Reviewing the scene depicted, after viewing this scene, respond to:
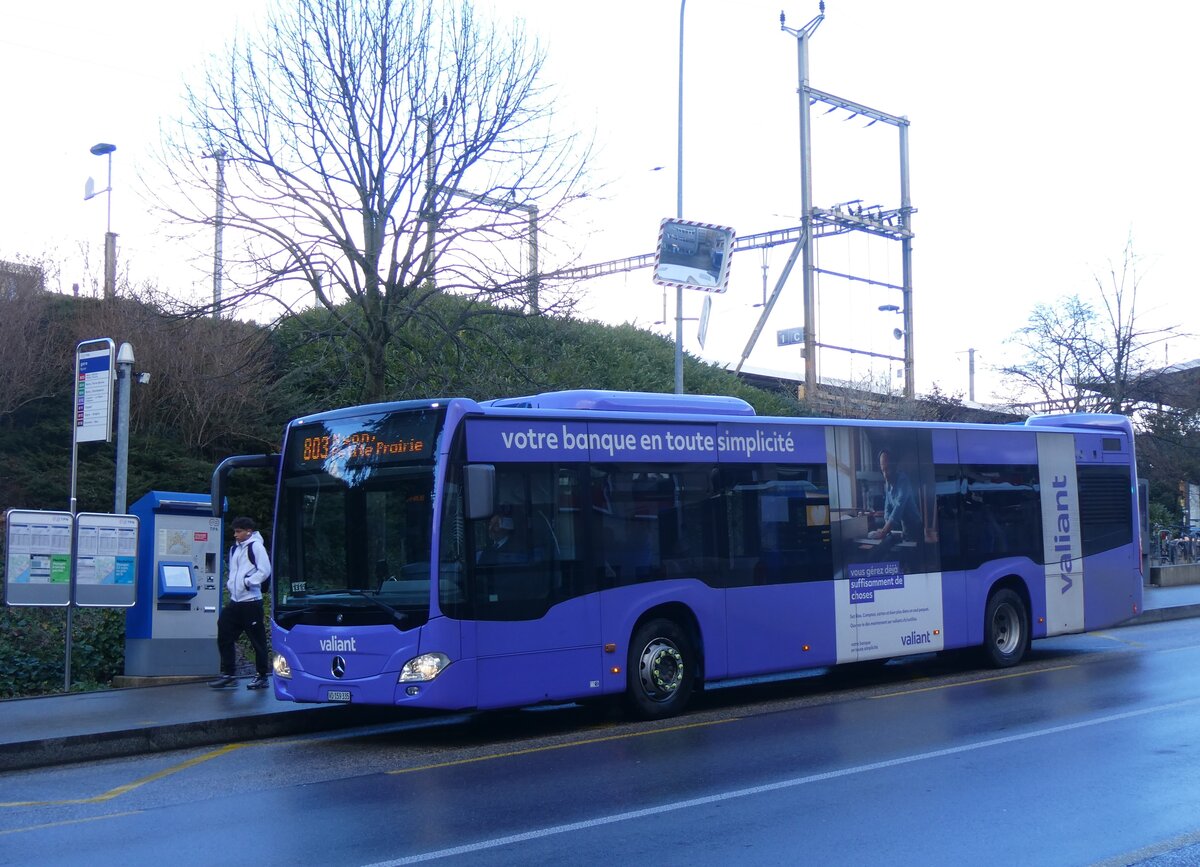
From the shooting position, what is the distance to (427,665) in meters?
10.3

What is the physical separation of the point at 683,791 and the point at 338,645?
380cm

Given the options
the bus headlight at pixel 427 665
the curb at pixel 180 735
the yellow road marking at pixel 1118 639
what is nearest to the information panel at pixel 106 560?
the curb at pixel 180 735

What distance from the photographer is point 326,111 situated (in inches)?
685

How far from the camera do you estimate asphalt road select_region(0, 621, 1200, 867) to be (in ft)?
22.7

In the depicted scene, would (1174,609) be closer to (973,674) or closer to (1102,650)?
(1102,650)

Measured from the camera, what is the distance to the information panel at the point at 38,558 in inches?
508

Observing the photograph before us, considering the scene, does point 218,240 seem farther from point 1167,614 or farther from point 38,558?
point 1167,614

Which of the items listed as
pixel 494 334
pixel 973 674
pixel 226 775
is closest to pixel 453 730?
pixel 226 775

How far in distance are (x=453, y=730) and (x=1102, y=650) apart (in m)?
10.3

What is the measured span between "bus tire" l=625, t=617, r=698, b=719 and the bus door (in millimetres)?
586

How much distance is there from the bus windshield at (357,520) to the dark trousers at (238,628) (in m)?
2.27

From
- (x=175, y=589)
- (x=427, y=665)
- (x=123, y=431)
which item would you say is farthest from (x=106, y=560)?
(x=427, y=665)

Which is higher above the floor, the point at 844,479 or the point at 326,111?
the point at 326,111

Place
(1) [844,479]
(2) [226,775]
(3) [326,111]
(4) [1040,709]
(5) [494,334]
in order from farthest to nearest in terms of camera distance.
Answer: (5) [494,334] < (3) [326,111] < (1) [844,479] < (4) [1040,709] < (2) [226,775]
